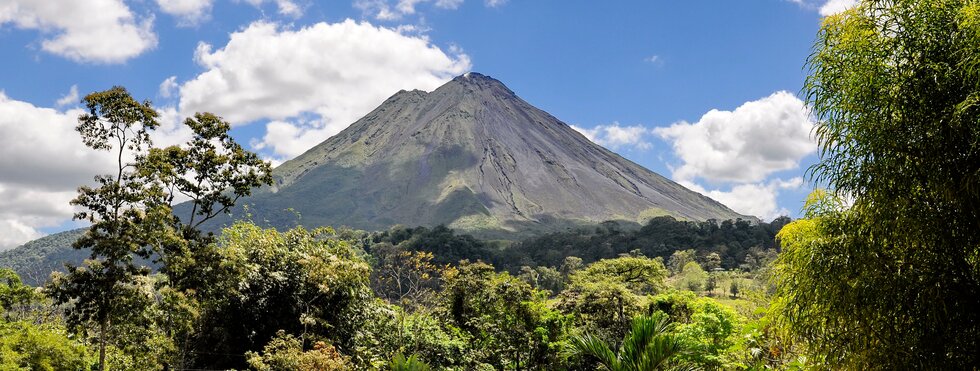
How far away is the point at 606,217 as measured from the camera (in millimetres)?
147625

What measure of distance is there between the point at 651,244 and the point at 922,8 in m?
73.5

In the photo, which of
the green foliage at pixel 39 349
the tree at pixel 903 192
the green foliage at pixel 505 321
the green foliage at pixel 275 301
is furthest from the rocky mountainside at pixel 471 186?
the tree at pixel 903 192

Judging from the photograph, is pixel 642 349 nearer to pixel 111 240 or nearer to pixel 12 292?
pixel 111 240

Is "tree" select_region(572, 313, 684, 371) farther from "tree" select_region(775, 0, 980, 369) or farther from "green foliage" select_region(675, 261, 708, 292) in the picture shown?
"green foliage" select_region(675, 261, 708, 292)

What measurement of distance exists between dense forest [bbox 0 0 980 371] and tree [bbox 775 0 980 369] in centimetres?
1

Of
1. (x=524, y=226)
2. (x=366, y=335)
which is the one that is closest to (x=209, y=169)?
(x=366, y=335)

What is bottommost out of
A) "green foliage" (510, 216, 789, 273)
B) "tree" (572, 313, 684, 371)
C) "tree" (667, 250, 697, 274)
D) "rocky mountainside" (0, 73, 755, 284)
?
"tree" (572, 313, 684, 371)

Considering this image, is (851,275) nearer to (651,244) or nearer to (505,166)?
(651,244)

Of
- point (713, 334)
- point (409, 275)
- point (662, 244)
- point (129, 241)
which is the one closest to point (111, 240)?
point (129, 241)

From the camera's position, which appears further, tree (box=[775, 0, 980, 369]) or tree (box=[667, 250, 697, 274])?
tree (box=[667, 250, 697, 274])

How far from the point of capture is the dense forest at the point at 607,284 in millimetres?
4109

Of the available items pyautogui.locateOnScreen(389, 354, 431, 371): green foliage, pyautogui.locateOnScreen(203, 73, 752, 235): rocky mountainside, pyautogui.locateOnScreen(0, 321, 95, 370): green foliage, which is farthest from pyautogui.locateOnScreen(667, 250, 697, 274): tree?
pyautogui.locateOnScreen(203, 73, 752, 235): rocky mountainside

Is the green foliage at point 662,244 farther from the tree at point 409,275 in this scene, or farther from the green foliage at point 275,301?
the green foliage at point 275,301

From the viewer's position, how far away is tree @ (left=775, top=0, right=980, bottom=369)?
3.95 m
